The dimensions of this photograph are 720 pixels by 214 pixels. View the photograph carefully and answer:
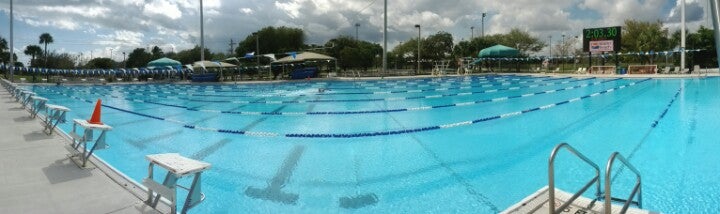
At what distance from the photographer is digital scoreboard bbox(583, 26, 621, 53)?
102ft

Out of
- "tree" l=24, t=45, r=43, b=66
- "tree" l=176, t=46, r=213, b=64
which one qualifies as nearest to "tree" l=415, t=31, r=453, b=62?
"tree" l=176, t=46, r=213, b=64

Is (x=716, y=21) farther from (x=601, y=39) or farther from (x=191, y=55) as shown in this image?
(x=191, y=55)

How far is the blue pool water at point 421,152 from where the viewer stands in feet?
15.0

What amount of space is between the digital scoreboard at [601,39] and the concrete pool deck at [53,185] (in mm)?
33770

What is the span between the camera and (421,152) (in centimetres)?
682

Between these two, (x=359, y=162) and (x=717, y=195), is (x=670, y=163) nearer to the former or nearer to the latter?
(x=717, y=195)

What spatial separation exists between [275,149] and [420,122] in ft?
13.5

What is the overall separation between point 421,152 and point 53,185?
4.69 m

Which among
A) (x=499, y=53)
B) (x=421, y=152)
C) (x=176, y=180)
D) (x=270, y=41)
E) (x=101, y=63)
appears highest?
(x=270, y=41)

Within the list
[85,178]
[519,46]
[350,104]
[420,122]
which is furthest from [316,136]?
[519,46]

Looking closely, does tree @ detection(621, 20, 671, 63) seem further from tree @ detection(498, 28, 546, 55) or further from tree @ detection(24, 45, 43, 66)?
tree @ detection(24, 45, 43, 66)

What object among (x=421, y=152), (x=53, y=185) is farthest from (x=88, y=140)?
(x=421, y=152)

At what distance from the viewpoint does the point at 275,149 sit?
718cm

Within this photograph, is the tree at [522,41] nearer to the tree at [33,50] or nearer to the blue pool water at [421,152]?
the blue pool water at [421,152]
